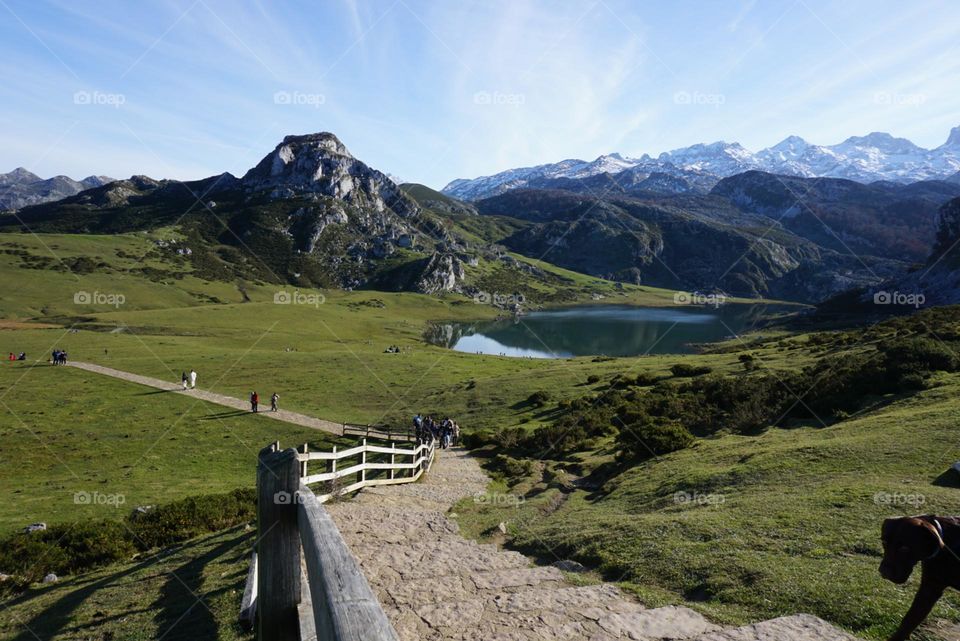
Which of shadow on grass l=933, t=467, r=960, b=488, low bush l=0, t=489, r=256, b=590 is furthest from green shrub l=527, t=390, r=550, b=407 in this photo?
shadow on grass l=933, t=467, r=960, b=488

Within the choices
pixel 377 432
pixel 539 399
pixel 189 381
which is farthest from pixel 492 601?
pixel 189 381

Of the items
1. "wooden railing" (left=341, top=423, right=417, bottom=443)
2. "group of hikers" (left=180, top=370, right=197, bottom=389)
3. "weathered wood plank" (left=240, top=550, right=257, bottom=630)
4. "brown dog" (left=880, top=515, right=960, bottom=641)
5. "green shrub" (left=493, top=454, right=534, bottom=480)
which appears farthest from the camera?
"group of hikers" (left=180, top=370, right=197, bottom=389)

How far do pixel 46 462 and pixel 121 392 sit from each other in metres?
17.8

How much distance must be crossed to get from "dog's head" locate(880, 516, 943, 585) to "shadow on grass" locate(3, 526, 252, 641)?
31.1 feet

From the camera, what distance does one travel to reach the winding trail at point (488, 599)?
6438mm

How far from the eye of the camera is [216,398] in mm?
42844

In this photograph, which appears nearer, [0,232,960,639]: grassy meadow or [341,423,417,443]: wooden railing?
[0,232,960,639]: grassy meadow

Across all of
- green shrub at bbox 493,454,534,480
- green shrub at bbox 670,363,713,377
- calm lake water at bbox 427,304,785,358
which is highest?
calm lake water at bbox 427,304,785,358

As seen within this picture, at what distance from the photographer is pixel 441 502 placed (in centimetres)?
1834

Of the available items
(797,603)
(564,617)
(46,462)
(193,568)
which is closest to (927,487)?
(797,603)

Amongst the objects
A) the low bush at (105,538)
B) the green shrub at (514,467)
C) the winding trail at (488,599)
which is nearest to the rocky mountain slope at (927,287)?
the green shrub at (514,467)

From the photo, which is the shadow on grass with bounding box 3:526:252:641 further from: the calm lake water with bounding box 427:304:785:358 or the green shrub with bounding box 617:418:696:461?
the calm lake water with bounding box 427:304:785:358

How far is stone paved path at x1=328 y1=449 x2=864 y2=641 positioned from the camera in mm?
6441

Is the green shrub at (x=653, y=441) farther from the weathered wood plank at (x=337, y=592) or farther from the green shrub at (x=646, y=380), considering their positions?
the weathered wood plank at (x=337, y=592)
